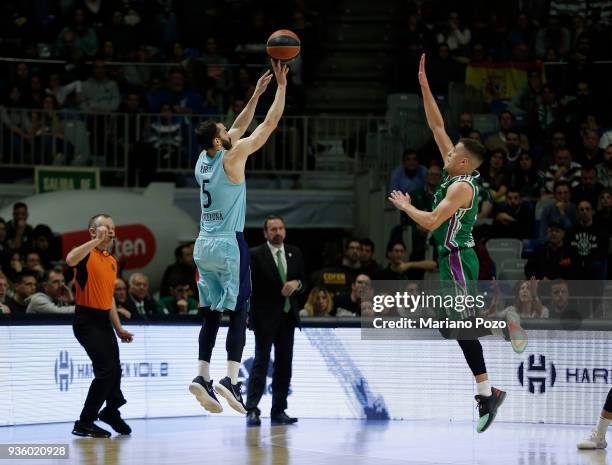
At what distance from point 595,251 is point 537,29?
6.61m

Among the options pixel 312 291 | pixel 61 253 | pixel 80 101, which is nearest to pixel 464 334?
pixel 312 291

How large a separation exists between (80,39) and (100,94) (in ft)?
5.25

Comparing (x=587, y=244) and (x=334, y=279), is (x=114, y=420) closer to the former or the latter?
(x=334, y=279)

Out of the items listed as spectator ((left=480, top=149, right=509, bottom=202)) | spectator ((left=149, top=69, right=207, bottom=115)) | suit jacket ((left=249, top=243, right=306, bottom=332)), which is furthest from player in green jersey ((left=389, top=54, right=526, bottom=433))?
spectator ((left=149, top=69, right=207, bottom=115))

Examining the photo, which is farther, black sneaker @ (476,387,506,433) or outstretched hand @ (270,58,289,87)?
black sneaker @ (476,387,506,433)

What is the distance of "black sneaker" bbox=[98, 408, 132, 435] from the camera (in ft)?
41.6

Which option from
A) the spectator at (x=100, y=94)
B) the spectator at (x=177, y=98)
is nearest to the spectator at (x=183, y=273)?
the spectator at (x=177, y=98)

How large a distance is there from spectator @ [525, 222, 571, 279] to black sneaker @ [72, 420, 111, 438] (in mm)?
5522

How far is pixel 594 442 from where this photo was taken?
11.8m

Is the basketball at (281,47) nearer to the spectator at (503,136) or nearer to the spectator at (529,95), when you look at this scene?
the spectator at (503,136)

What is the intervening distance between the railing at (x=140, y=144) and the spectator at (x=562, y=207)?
3.16 meters

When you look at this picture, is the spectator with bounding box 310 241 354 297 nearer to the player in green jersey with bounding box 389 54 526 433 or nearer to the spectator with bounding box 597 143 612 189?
the spectator with bounding box 597 143 612 189

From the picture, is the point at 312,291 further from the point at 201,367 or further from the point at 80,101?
the point at 80,101

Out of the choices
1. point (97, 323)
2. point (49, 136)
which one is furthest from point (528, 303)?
point (49, 136)
